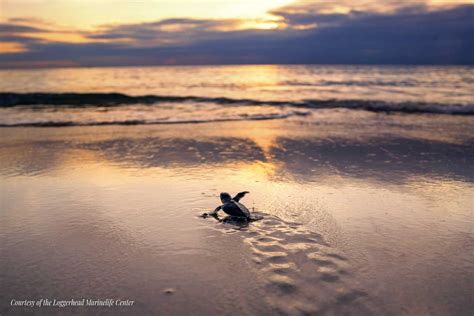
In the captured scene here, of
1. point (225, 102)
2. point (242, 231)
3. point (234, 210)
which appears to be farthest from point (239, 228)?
point (225, 102)

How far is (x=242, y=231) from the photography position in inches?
140

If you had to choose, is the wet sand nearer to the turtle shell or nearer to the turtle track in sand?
the turtle track in sand

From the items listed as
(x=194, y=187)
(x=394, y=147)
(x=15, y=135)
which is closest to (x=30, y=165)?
(x=194, y=187)

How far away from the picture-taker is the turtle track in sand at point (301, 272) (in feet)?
7.76

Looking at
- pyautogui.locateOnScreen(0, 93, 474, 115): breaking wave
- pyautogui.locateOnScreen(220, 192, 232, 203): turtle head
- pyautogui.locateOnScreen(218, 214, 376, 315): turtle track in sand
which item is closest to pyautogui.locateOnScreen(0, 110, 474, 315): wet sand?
pyautogui.locateOnScreen(218, 214, 376, 315): turtle track in sand

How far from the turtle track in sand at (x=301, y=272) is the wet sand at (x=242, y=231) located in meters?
0.01

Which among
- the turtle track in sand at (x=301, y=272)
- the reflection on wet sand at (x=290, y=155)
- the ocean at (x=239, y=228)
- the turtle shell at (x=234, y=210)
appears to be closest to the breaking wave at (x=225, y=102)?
the reflection on wet sand at (x=290, y=155)

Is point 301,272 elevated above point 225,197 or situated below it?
below

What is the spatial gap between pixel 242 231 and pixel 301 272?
3.03 ft

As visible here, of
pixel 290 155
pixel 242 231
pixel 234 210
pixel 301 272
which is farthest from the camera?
pixel 290 155

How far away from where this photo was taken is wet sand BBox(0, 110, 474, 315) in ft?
8.24

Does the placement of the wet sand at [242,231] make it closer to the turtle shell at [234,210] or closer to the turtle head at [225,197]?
the turtle shell at [234,210]

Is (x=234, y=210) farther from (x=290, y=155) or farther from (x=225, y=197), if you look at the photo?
(x=290, y=155)

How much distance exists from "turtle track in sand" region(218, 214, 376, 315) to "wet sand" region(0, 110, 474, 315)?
0.01 metres
